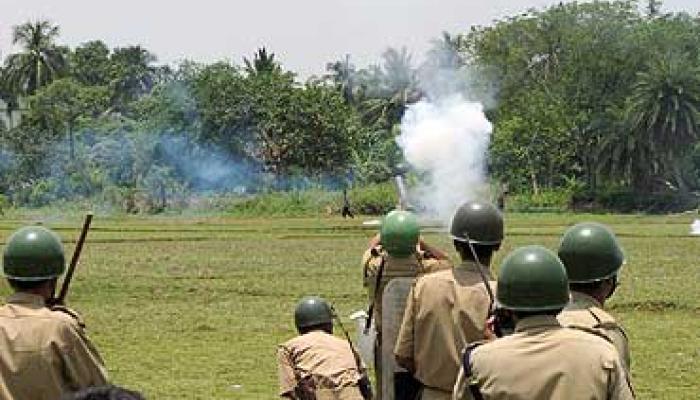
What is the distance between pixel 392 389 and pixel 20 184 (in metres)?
64.8

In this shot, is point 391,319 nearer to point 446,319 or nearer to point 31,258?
point 446,319

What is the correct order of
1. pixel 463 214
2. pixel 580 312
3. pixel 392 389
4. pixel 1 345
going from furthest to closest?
pixel 392 389
pixel 463 214
pixel 1 345
pixel 580 312

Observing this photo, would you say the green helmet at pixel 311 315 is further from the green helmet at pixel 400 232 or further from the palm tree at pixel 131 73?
the palm tree at pixel 131 73

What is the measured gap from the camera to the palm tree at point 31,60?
304 ft

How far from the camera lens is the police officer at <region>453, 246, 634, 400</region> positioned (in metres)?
4.76

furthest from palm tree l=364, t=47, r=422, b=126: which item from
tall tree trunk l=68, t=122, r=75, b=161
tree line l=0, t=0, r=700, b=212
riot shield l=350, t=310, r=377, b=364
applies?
riot shield l=350, t=310, r=377, b=364

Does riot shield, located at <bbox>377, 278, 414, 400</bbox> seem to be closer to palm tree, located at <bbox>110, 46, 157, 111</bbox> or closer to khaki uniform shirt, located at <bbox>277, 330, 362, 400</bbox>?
khaki uniform shirt, located at <bbox>277, 330, 362, 400</bbox>

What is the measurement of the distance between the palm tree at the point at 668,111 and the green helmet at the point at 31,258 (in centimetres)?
7260

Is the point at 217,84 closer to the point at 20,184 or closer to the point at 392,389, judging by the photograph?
the point at 20,184

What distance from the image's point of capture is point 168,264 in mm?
32031

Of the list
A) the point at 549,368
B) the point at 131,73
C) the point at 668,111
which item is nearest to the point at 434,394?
the point at 549,368

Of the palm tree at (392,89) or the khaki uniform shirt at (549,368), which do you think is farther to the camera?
the palm tree at (392,89)

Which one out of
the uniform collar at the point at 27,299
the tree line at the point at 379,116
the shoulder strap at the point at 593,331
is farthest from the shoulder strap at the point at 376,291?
the tree line at the point at 379,116

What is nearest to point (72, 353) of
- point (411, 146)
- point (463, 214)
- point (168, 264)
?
point (463, 214)
